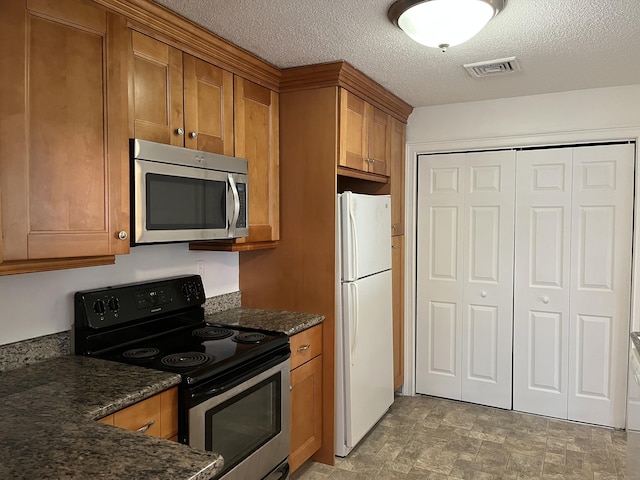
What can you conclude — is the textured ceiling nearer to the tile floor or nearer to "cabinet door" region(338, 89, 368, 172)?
"cabinet door" region(338, 89, 368, 172)

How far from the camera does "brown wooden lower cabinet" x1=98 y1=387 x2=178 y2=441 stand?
1.60m

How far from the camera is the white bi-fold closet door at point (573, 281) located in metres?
3.34

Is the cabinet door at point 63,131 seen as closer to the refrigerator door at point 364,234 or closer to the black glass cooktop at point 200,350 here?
the black glass cooktop at point 200,350

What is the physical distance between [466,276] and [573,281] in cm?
74

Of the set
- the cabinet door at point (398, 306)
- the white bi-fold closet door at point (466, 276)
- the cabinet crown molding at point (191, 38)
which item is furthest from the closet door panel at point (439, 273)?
the cabinet crown molding at point (191, 38)

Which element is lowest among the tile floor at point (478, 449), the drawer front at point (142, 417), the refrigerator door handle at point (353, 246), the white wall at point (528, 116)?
the tile floor at point (478, 449)

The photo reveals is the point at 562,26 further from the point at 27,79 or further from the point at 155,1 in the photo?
the point at 27,79

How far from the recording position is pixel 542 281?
357 cm

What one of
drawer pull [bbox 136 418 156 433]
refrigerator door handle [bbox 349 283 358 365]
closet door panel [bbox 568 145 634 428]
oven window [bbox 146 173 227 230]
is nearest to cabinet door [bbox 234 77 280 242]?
Result: oven window [bbox 146 173 227 230]

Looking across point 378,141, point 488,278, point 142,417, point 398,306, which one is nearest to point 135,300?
point 142,417

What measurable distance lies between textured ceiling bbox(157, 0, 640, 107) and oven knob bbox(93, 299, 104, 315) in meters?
1.28

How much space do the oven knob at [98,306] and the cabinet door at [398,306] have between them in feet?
7.17

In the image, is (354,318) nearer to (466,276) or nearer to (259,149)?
(259,149)

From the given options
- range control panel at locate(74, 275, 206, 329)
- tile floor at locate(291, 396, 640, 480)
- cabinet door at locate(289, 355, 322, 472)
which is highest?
range control panel at locate(74, 275, 206, 329)
